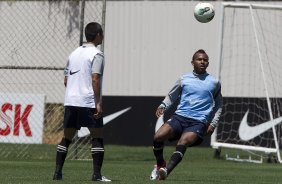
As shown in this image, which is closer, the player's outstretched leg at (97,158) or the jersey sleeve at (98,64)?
the jersey sleeve at (98,64)

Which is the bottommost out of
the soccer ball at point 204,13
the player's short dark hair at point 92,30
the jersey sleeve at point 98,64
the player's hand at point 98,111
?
the player's hand at point 98,111

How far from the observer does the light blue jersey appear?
13.8 metres

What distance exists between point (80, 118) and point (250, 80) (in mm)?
11431

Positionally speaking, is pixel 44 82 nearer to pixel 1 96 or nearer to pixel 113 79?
pixel 113 79

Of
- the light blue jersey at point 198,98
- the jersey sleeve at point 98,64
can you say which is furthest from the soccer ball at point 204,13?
the jersey sleeve at point 98,64

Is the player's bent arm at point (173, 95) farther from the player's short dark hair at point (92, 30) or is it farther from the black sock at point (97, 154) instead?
the player's short dark hair at point (92, 30)

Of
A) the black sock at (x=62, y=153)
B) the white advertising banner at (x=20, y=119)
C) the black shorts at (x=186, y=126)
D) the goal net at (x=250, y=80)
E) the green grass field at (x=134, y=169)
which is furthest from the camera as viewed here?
the goal net at (x=250, y=80)

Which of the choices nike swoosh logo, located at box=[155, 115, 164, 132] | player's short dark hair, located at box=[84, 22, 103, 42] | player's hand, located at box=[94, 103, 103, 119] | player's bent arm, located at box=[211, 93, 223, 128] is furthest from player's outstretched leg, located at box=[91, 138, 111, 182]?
nike swoosh logo, located at box=[155, 115, 164, 132]

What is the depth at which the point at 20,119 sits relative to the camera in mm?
19594

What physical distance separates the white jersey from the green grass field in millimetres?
1034

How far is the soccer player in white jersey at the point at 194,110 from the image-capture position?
1367cm

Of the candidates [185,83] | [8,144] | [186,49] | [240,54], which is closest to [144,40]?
[186,49]

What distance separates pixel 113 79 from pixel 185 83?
11431 millimetres

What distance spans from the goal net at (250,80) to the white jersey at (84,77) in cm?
833
